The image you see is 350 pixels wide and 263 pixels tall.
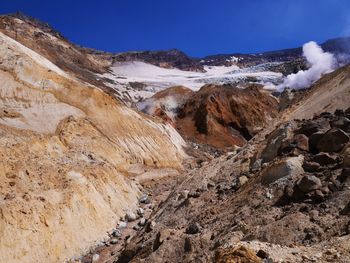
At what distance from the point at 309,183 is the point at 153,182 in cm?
1690

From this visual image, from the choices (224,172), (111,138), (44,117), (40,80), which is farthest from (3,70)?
(224,172)

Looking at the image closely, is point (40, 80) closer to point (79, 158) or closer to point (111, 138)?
point (111, 138)

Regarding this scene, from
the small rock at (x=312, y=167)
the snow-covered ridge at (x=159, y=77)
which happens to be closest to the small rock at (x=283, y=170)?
the small rock at (x=312, y=167)

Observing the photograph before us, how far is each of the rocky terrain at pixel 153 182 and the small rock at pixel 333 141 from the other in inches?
1.4

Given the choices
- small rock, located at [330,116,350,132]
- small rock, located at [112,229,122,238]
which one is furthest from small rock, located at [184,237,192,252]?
small rock, located at [112,229,122,238]

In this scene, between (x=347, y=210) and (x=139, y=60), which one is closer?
(x=347, y=210)

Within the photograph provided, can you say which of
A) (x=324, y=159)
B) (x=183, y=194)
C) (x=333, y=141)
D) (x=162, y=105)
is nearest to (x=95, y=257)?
(x=183, y=194)

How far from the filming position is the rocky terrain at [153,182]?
10.1m

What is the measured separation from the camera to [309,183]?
1061cm

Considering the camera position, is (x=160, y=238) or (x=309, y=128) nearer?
(x=160, y=238)

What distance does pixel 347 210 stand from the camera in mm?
9414

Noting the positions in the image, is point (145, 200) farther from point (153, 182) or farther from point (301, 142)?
point (301, 142)

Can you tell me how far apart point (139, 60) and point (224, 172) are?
14848 cm

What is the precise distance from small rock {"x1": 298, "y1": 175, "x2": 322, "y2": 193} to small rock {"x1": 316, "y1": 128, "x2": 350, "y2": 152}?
1.72 metres
